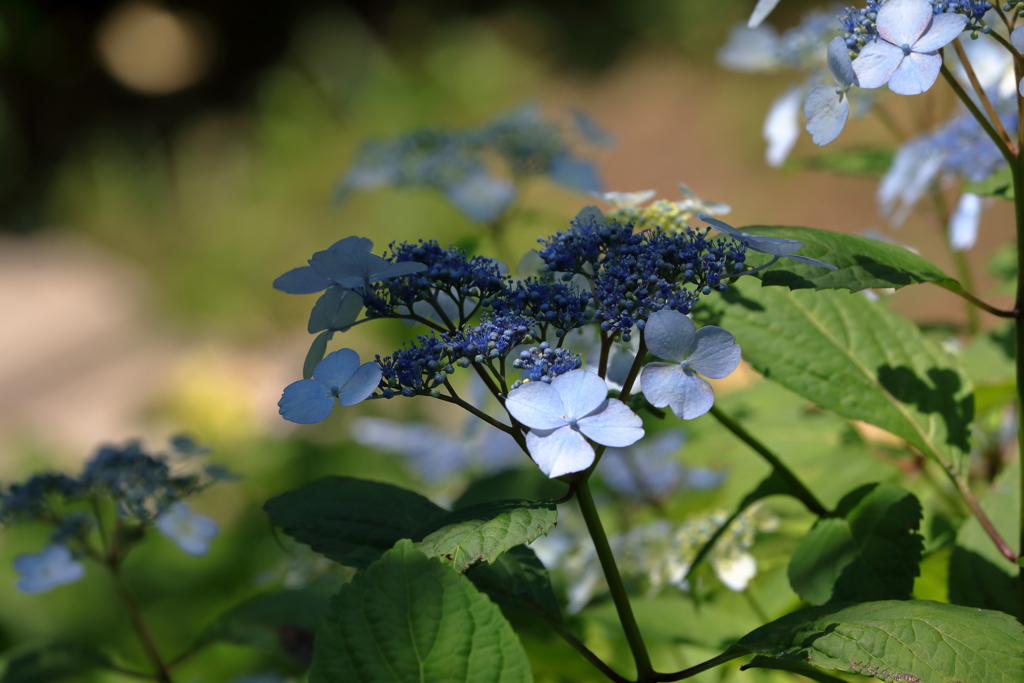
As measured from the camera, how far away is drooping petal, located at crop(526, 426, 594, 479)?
64 centimetres

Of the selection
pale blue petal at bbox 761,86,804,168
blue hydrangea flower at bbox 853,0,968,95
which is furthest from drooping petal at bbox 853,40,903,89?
pale blue petal at bbox 761,86,804,168

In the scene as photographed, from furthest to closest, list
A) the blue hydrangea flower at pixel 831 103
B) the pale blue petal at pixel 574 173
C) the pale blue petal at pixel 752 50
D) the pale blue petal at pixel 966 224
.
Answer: the pale blue petal at pixel 574 173, the pale blue petal at pixel 752 50, the pale blue petal at pixel 966 224, the blue hydrangea flower at pixel 831 103

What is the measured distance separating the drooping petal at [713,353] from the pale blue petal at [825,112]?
0.72ft

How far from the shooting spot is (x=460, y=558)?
68 cm

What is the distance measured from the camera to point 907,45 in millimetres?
727

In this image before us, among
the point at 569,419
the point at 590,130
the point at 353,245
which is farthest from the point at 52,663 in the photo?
the point at 590,130

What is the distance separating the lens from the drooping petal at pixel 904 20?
718 millimetres

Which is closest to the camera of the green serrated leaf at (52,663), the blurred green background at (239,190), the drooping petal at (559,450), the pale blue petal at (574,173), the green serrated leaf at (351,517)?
the drooping petal at (559,450)

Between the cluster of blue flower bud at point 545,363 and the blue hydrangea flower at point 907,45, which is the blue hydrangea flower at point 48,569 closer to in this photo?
the cluster of blue flower bud at point 545,363

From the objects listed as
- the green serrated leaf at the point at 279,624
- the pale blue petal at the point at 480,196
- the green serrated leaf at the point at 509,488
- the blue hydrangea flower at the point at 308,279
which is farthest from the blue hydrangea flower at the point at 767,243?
the pale blue petal at the point at 480,196

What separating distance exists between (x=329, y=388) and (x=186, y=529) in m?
0.77

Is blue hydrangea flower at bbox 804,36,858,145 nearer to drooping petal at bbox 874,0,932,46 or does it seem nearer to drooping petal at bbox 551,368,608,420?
drooping petal at bbox 874,0,932,46

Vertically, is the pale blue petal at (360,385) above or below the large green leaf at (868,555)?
above

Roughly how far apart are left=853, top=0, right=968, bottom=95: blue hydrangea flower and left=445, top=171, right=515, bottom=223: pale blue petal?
114 centimetres
